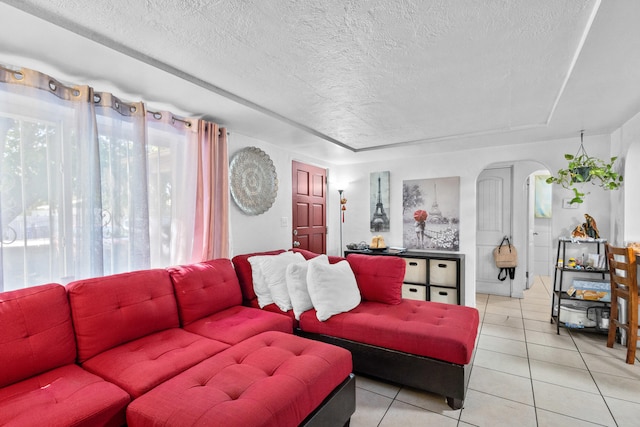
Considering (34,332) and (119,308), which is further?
(119,308)

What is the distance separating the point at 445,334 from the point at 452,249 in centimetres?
243

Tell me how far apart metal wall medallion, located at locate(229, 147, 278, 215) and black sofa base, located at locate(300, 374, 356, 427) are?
2.09 m

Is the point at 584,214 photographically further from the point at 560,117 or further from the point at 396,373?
the point at 396,373

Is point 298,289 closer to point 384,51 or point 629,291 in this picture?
point 384,51

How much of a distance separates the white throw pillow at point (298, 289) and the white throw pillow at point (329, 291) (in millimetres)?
94

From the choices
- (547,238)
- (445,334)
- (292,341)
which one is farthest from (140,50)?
(547,238)

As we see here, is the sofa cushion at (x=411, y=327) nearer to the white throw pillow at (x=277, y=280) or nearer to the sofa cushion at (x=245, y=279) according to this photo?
the white throw pillow at (x=277, y=280)

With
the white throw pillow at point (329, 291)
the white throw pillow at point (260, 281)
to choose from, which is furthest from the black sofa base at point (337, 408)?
the white throw pillow at point (260, 281)

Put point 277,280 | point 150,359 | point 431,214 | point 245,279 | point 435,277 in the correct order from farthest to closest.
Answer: point 431,214
point 435,277
point 245,279
point 277,280
point 150,359

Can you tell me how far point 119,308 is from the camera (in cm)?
198

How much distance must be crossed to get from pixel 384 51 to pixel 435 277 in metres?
3.11

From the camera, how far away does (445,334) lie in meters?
2.11

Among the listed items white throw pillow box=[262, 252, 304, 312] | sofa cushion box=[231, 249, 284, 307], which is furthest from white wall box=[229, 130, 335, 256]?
white throw pillow box=[262, 252, 304, 312]

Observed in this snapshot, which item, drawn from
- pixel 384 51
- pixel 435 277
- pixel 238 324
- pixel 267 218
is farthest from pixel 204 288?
pixel 435 277
